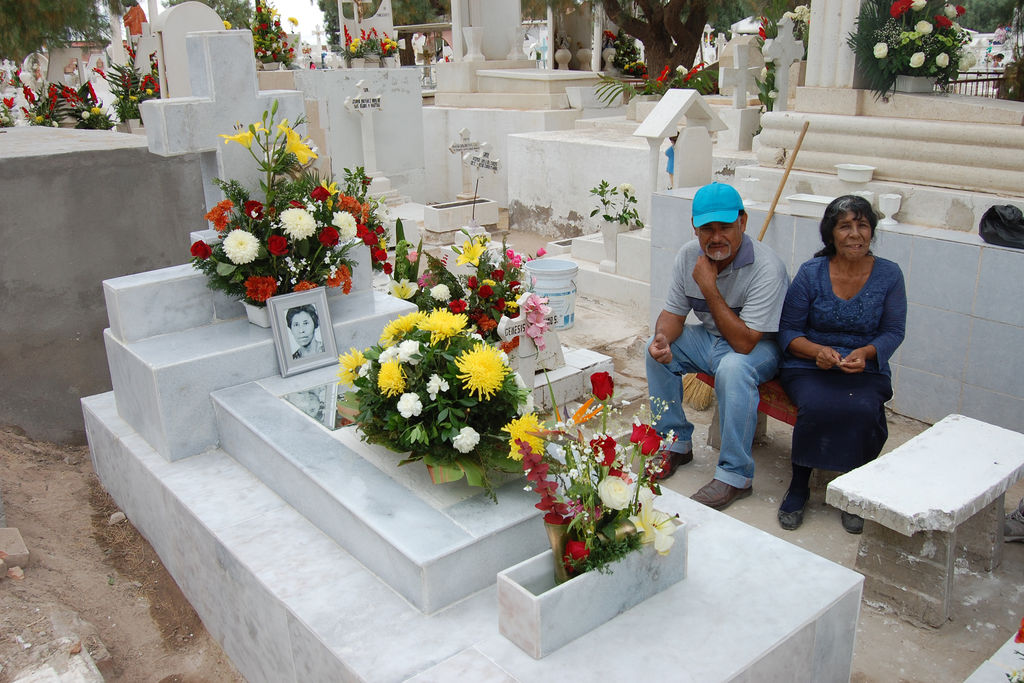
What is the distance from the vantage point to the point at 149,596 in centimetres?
329

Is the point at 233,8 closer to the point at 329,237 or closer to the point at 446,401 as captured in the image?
the point at 329,237

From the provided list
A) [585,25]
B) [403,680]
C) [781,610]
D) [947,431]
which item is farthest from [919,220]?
[585,25]

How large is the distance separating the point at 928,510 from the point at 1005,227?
193 centimetres

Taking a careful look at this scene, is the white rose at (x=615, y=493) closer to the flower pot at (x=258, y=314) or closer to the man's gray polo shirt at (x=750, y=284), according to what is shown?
the man's gray polo shirt at (x=750, y=284)

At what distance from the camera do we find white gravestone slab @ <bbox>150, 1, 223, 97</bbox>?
22.3 feet

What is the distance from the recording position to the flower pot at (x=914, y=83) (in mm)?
5242

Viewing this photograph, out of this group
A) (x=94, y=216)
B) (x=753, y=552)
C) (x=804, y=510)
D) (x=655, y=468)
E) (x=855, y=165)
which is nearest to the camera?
(x=655, y=468)

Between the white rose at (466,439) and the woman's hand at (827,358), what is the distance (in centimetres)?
161

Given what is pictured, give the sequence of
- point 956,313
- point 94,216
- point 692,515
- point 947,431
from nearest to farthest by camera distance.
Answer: point 692,515, point 947,431, point 956,313, point 94,216

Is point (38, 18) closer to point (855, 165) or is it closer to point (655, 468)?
point (855, 165)

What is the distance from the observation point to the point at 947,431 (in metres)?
3.29

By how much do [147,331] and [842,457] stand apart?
2912 mm

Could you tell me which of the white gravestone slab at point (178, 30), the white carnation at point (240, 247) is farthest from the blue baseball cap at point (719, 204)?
the white gravestone slab at point (178, 30)

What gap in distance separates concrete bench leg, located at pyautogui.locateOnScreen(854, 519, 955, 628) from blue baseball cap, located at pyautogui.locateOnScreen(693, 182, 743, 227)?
129 cm
